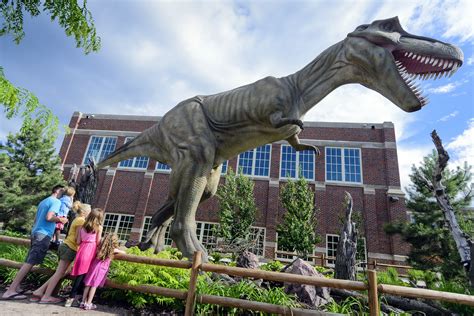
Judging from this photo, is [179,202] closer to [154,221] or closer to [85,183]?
[154,221]

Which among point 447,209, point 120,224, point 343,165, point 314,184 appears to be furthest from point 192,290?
point 120,224

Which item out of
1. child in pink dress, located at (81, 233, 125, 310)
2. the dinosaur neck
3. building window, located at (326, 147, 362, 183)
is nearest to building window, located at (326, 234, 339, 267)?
building window, located at (326, 147, 362, 183)

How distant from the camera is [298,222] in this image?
13289mm

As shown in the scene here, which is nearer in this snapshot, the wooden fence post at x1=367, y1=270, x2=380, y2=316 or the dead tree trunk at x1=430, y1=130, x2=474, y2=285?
the wooden fence post at x1=367, y1=270, x2=380, y2=316

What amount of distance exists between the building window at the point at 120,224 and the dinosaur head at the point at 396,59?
53.5 ft

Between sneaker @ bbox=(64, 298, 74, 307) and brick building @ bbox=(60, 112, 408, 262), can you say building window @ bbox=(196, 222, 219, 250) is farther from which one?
sneaker @ bbox=(64, 298, 74, 307)

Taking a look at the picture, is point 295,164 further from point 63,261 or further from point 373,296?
point 63,261

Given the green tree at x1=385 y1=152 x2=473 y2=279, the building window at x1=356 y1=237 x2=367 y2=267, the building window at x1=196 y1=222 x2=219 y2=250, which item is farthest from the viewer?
the building window at x1=196 y1=222 x2=219 y2=250

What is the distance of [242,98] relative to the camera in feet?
13.5

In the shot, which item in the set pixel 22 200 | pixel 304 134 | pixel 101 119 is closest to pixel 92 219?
pixel 22 200

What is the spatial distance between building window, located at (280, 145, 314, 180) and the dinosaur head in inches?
510

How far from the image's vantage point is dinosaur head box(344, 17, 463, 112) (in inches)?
131

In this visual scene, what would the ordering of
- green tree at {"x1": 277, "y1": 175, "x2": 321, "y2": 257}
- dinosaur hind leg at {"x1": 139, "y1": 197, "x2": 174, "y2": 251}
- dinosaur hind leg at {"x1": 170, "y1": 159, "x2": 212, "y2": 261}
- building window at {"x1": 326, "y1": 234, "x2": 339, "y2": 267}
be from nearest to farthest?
dinosaur hind leg at {"x1": 170, "y1": 159, "x2": 212, "y2": 261}, dinosaur hind leg at {"x1": 139, "y1": 197, "x2": 174, "y2": 251}, green tree at {"x1": 277, "y1": 175, "x2": 321, "y2": 257}, building window at {"x1": 326, "y1": 234, "x2": 339, "y2": 267}

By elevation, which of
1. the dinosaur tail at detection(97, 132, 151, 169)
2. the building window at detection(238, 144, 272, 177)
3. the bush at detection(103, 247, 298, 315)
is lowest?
the bush at detection(103, 247, 298, 315)
